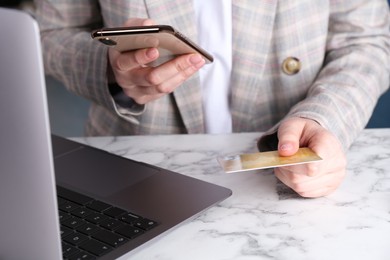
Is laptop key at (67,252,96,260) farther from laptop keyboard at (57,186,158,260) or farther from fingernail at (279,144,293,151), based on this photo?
fingernail at (279,144,293,151)

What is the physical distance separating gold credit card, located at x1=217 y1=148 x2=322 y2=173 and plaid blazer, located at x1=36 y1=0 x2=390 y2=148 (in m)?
0.31

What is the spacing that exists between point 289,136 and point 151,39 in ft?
0.76

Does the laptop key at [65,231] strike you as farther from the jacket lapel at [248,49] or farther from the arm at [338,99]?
the jacket lapel at [248,49]

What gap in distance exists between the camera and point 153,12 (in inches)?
51.3

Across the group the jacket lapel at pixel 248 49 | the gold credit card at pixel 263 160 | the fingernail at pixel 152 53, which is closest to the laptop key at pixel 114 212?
the gold credit card at pixel 263 160

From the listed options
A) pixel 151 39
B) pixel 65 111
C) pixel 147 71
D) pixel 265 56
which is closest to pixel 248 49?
pixel 265 56

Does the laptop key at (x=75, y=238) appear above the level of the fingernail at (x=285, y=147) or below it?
below

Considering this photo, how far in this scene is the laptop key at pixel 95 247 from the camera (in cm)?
79

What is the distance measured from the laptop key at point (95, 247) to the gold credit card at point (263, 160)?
186 millimetres

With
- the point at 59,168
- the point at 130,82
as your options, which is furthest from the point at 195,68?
the point at 59,168

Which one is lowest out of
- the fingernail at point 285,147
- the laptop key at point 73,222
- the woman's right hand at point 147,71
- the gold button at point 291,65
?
the laptop key at point 73,222

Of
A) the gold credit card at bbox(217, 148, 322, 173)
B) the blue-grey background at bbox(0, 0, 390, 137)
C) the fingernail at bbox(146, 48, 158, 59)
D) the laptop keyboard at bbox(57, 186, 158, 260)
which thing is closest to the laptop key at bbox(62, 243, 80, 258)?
the laptop keyboard at bbox(57, 186, 158, 260)

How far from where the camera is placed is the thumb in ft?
3.02

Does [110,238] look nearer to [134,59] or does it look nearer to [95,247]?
[95,247]
